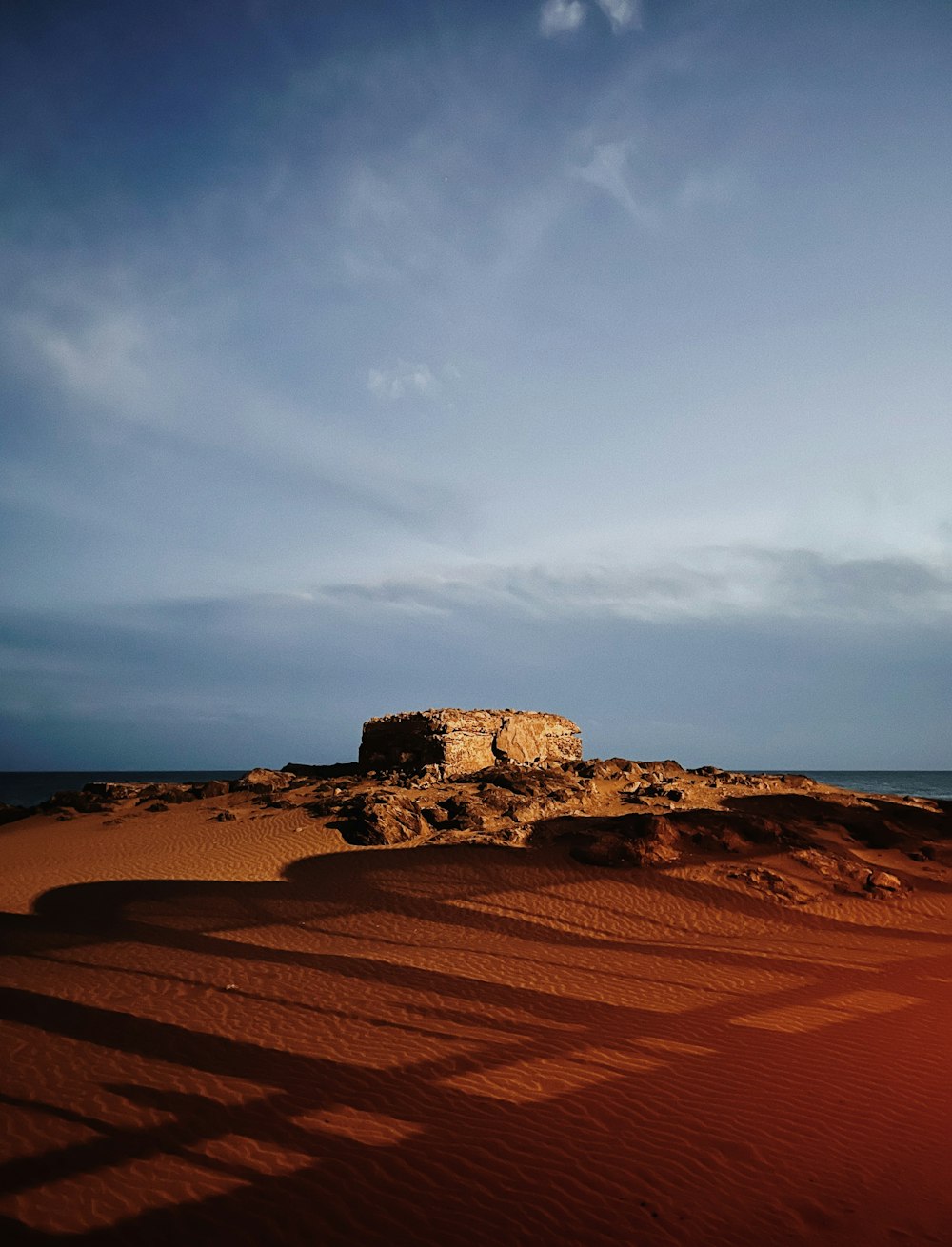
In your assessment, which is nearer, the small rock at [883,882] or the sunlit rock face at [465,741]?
the small rock at [883,882]

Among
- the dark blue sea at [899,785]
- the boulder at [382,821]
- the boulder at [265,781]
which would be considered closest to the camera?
the boulder at [382,821]

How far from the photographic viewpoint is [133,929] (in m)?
13.6

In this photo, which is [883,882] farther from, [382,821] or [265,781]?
[265,781]

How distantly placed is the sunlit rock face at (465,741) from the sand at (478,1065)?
324 inches

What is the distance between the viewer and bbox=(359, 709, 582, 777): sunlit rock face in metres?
24.2

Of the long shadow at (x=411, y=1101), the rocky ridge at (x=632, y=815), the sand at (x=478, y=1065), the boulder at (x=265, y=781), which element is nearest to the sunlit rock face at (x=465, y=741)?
the rocky ridge at (x=632, y=815)

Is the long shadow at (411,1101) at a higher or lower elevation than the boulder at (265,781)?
lower

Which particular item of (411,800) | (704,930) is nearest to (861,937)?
(704,930)

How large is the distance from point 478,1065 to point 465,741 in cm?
1682

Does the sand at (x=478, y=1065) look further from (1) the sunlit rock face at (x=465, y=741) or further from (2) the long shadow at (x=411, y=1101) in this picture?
(1) the sunlit rock face at (x=465, y=741)

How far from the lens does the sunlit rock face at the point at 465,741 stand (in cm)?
2423

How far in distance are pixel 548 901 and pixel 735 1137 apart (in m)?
9.15

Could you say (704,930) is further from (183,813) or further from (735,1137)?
(183,813)

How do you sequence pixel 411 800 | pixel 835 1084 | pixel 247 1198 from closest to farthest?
pixel 247 1198, pixel 835 1084, pixel 411 800
